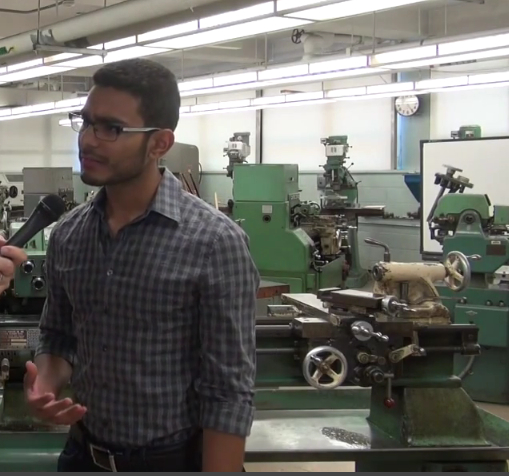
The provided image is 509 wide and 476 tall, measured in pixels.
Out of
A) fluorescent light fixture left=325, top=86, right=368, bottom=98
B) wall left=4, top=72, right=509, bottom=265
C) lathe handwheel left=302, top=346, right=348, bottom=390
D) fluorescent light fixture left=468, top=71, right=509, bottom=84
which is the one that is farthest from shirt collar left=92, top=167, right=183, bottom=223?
wall left=4, top=72, right=509, bottom=265

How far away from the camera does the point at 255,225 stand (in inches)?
205

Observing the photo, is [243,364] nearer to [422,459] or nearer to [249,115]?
[422,459]

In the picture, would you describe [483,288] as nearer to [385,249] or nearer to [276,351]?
[385,249]

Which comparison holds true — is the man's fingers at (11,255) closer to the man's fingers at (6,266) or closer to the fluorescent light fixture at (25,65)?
the man's fingers at (6,266)

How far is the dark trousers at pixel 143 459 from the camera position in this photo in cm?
104

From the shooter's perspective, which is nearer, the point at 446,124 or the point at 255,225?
the point at 255,225

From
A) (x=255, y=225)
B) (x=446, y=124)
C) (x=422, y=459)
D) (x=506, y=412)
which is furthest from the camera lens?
(x=446, y=124)

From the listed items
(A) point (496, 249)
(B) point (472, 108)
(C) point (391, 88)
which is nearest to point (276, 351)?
(A) point (496, 249)

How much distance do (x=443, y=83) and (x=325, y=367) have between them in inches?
152

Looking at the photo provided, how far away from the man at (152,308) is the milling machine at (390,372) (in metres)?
0.70

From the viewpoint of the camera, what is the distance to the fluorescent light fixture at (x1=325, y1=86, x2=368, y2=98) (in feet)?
18.0

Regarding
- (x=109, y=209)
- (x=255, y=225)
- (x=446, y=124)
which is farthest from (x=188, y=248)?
(x=446, y=124)

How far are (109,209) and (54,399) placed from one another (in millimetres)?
291

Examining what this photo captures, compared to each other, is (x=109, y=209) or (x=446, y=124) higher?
(x=446, y=124)
